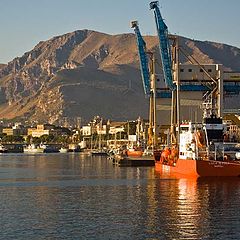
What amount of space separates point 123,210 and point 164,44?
58.7m

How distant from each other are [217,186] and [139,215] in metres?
16.9

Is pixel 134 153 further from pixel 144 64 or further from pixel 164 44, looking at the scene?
pixel 164 44

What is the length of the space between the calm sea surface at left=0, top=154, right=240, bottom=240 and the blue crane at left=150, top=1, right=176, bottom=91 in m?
37.6

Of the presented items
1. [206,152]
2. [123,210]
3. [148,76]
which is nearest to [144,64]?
[148,76]

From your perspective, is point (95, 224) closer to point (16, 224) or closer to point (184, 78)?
point (16, 224)

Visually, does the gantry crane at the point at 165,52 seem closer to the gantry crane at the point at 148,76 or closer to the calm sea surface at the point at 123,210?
the gantry crane at the point at 148,76

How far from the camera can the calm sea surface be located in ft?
112

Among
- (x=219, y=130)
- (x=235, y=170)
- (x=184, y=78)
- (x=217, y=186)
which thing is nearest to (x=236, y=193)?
(x=217, y=186)

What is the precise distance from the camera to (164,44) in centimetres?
9738

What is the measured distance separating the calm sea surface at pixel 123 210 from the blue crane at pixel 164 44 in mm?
37635

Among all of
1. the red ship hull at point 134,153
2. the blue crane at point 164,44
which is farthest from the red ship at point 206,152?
the red ship hull at point 134,153

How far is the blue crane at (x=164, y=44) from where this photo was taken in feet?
320

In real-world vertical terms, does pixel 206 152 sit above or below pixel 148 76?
below

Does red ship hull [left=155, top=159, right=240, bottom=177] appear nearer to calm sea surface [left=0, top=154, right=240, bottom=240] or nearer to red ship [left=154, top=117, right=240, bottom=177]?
red ship [left=154, top=117, right=240, bottom=177]
